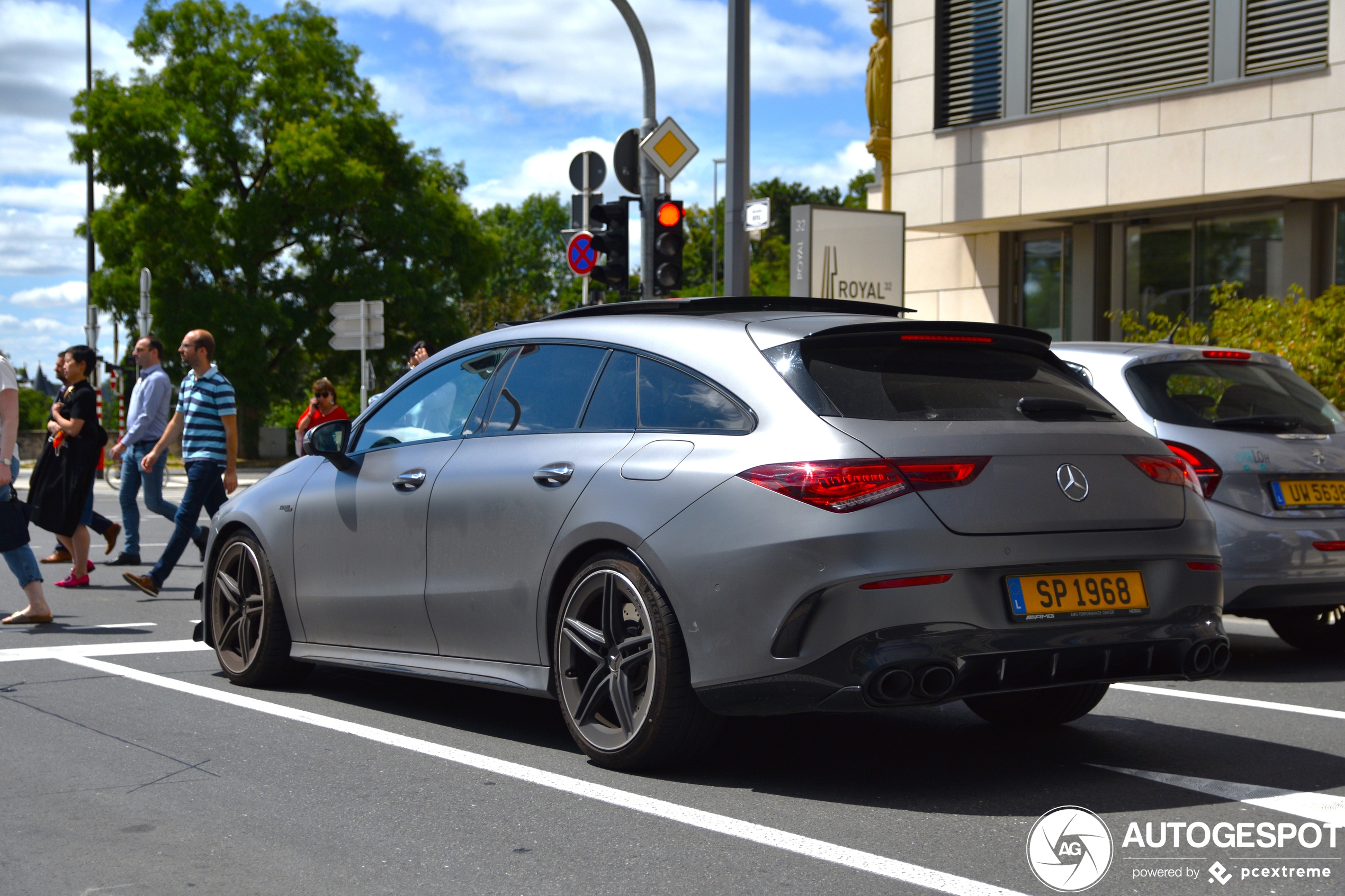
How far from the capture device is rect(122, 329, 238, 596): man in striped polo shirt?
1054 centimetres

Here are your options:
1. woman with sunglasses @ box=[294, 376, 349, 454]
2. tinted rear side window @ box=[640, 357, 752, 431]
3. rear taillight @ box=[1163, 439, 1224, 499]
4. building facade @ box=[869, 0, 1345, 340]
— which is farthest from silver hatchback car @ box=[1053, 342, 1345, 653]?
building facade @ box=[869, 0, 1345, 340]

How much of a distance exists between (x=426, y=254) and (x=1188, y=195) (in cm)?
2640

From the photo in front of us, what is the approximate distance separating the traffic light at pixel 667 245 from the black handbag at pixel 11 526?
633cm

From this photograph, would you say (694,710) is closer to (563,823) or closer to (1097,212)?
(563,823)

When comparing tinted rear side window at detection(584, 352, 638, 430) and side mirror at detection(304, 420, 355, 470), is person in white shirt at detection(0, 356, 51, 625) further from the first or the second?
tinted rear side window at detection(584, 352, 638, 430)

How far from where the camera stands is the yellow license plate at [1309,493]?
6.94 metres

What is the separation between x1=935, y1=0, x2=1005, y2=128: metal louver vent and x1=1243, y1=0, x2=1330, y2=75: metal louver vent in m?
3.84

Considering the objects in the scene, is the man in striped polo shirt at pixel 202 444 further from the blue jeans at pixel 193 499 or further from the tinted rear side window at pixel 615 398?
the tinted rear side window at pixel 615 398

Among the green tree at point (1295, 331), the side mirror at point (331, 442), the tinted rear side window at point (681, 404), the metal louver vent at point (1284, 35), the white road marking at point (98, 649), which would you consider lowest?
the white road marking at point (98, 649)

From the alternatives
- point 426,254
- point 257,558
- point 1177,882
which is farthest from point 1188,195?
point 426,254

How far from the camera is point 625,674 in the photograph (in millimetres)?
4824

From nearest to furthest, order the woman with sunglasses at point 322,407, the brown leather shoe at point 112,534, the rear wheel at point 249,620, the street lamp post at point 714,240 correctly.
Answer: the rear wheel at point 249,620, the brown leather shoe at point 112,534, the woman with sunglasses at point 322,407, the street lamp post at point 714,240

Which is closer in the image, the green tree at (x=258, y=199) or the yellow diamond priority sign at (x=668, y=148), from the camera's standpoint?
the yellow diamond priority sign at (x=668, y=148)

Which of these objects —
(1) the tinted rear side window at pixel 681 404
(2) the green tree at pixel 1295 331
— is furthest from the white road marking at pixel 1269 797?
(2) the green tree at pixel 1295 331
